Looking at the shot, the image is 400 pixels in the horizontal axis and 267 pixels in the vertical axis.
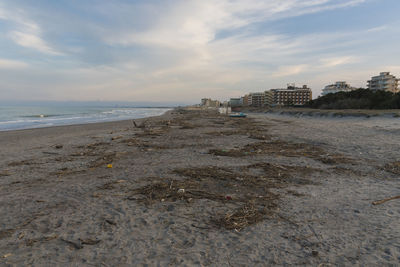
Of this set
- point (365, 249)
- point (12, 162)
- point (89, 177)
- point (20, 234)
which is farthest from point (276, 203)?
point (12, 162)

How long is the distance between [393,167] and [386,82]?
4237 inches

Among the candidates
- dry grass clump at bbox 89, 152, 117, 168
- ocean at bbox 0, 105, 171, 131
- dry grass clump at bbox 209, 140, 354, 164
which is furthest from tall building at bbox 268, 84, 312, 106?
dry grass clump at bbox 89, 152, 117, 168

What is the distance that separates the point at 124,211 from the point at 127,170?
247 centimetres

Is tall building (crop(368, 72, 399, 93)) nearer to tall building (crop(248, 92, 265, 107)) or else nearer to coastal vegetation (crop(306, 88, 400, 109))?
tall building (crop(248, 92, 265, 107))

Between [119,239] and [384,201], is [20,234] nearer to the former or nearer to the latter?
[119,239]

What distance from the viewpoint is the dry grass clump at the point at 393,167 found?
530 centimetres

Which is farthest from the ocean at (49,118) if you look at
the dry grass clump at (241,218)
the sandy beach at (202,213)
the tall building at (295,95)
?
the tall building at (295,95)

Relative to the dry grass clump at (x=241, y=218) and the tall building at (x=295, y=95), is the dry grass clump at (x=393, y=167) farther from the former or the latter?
the tall building at (x=295, y=95)

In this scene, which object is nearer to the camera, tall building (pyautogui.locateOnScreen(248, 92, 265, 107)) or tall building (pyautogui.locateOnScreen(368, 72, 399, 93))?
tall building (pyautogui.locateOnScreen(368, 72, 399, 93))

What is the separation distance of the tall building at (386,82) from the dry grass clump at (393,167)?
10235 cm

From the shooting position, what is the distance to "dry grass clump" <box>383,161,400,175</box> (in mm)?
5295

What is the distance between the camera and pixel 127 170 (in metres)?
5.82

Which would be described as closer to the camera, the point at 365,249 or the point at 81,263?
the point at 81,263

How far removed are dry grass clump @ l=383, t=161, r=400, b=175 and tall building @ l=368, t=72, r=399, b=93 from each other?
102 m
